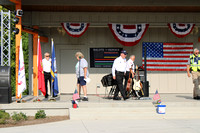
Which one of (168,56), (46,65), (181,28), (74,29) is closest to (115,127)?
(46,65)

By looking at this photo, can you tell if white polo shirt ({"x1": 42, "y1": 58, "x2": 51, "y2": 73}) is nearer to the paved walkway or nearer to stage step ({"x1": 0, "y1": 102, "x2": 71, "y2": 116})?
stage step ({"x1": 0, "y1": 102, "x2": 71, "y2": 116})

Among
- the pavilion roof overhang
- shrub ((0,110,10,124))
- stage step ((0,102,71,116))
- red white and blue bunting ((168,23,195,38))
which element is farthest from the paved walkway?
red white and blue bunting ((168,23,195,38))

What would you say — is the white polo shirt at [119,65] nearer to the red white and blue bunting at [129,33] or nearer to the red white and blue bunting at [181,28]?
the red white and blue bunting at [129,33]

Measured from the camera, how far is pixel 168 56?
52.8 ft

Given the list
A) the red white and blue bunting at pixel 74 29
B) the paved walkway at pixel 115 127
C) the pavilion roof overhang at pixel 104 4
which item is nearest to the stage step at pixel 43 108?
the paved walkway at pixel 115 127

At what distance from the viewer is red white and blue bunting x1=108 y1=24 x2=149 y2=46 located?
15.0m

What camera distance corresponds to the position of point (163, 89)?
16.0 m

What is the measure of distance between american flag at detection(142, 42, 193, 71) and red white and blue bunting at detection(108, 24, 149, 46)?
50.1 inches

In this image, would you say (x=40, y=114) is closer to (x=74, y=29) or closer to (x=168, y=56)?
(x=74, y=29)

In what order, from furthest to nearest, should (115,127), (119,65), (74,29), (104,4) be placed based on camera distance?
1. (74,29)
2. (104,4)
3. (119,65)
4. (115,127)

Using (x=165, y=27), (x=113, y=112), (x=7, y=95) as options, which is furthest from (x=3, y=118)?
(x=165, y=27)

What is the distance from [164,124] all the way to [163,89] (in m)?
6.66

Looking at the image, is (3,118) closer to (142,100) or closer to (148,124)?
(148,124)

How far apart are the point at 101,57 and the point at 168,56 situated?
3323 mm
